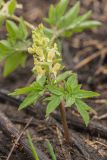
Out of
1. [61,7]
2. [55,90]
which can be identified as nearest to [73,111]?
[55,90]

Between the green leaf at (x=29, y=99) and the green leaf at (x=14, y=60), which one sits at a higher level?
the green leaf at (x=14, y=60)

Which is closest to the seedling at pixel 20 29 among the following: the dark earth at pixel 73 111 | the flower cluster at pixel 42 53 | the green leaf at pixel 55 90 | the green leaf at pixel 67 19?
the green leaf at pixel 67 19

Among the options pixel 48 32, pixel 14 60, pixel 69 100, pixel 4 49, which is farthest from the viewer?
pixel 48 32

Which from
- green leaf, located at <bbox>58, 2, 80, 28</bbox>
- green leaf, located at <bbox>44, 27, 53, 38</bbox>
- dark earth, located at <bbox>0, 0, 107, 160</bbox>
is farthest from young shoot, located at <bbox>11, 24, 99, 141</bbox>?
green leaf, located at <bbox>58, 2, 80, 28</bbox>

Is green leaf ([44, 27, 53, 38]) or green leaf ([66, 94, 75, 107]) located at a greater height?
green leaf ([44, 27, 53, 38])

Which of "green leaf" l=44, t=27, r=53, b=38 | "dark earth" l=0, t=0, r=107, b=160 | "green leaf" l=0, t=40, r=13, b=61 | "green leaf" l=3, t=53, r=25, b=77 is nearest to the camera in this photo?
"dark earth" l=0, t=0, r=107, b=160

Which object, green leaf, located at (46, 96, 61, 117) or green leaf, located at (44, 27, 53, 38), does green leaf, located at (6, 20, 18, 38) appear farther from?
green leaf, located at (46, 96, 61, 117)

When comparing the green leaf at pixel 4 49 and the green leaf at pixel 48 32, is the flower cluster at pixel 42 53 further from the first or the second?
the green leaf at pixel 48 32

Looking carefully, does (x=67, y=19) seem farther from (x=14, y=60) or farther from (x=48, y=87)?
(x=48, y=87)

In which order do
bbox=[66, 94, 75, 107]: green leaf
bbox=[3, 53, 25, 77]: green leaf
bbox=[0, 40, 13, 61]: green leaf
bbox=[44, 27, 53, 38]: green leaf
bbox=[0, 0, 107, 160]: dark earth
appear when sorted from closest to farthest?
bbox=[66, 94, 75, 107]: green leaf
bbox=[0, 0, 107, 160]: dark earth
bbox=[0, 40, 13, 61]: green leaf
bbox=[3, 53, 25, 77]: green leaf
bbox=[44, 27, 53, 38]: green leaf
